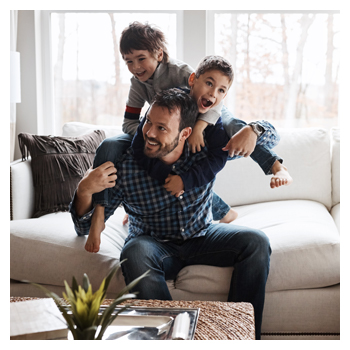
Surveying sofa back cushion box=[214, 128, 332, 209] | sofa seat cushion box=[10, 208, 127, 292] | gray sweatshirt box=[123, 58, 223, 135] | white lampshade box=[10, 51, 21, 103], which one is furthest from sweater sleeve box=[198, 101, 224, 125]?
white lampshade box=[10, 51, 21, 103]

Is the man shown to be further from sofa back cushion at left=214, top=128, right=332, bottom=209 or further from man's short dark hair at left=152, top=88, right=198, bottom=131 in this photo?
sofa back cushion at left=214, top=128, right=332, bottom=209

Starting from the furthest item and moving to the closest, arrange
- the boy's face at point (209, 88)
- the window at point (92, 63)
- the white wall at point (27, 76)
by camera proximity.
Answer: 1. the window at point (92, 63)
2. the white wall at point (27, 76)
3. the boy's face at point (209, 88)

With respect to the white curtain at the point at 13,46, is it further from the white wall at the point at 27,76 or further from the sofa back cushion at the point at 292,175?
the sofa back cushion at the point at 292,175

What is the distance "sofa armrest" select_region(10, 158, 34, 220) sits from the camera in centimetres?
209

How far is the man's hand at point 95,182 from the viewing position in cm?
160

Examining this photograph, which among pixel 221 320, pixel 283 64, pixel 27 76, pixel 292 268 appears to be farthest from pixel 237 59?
pixel 221 320

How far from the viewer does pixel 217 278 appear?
167 cm

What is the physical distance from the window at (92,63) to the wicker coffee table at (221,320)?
82.1 inches

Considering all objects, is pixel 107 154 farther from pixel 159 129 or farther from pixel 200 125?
pixel 200 125

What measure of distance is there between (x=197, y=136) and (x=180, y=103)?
145 mm

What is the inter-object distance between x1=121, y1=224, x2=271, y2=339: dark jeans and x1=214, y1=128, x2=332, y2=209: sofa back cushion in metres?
0.68

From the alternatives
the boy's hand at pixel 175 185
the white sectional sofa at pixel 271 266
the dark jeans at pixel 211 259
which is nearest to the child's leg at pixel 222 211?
the white sectional sofa at pixel 271 266

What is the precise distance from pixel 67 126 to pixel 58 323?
1803mm

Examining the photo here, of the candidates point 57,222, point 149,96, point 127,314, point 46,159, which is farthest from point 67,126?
point 127,314
